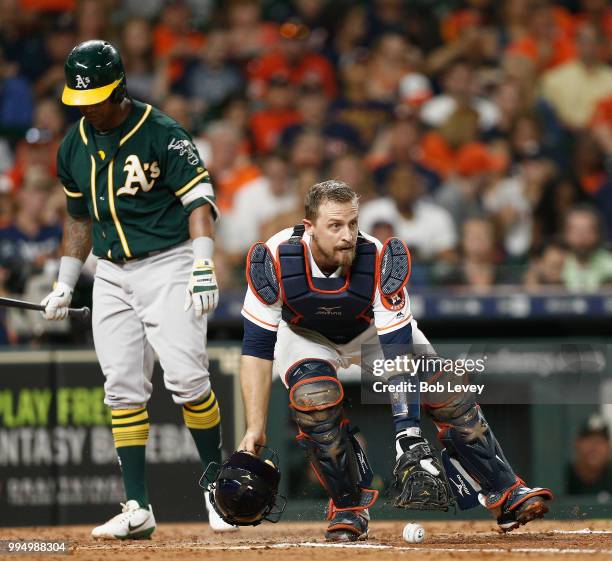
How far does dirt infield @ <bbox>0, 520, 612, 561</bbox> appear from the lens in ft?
16.1

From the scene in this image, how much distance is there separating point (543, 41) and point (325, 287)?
779 cm

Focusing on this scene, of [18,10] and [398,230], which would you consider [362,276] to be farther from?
[18,10]

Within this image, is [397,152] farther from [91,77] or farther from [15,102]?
[91,77]

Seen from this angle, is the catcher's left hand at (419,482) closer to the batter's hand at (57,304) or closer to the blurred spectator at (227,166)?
the batter's hand at (57,304)

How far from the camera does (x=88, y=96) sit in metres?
5.77

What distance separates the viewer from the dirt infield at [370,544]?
4906 millimetres

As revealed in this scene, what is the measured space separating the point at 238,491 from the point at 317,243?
1.07m

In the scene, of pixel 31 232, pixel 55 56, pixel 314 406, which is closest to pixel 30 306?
pixel 314 406

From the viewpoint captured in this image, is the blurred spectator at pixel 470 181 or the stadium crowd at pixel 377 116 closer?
the stadium crowd at pixel 377 116

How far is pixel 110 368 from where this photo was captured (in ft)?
19.6

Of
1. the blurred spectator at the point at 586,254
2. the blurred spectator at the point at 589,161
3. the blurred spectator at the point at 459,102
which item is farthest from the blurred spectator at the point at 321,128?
the blurred spectator at the point at 586,254

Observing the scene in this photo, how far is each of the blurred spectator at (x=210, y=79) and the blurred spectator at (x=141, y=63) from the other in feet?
0.64

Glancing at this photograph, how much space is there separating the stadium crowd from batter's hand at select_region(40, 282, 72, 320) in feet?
7.13

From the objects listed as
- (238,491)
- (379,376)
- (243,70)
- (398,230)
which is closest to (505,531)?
(379,376)
